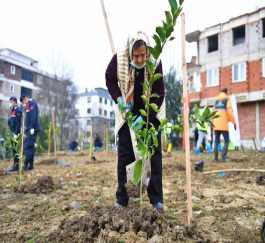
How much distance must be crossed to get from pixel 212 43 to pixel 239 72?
3385 millimetres

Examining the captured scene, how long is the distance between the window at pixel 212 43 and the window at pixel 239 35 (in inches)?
63.2

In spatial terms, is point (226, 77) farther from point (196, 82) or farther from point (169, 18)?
point (169, 18)

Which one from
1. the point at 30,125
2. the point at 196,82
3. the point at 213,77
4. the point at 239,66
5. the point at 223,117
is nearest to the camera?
the point at 30,125

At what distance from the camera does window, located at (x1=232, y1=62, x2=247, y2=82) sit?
20.2 metres

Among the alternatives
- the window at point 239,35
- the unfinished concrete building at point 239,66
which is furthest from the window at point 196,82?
the window at point 239,35

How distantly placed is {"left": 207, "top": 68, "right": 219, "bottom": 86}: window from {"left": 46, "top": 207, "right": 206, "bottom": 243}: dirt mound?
20.8m

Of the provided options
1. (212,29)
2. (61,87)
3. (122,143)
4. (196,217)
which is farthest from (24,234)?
(61,87)

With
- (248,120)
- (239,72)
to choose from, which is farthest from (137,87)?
(239,72)

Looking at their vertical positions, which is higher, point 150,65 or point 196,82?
point 196,82

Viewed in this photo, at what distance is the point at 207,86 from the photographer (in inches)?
878

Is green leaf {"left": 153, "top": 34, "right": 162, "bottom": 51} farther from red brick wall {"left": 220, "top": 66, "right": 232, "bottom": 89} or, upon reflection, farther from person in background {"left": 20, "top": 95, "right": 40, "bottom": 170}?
red brick wall {"left": 220, "top": 66, "right": 232, "bottom": 89}

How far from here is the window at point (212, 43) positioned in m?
22.2

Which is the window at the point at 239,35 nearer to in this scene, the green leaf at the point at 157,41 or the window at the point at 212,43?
the window at the point at 212,43

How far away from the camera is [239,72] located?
20.5m
